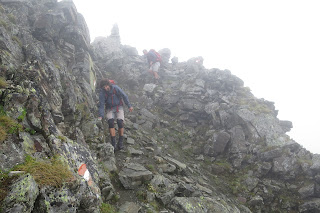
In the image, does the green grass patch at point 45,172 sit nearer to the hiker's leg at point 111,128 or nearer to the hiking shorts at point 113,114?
the hiker's leg at point 111,128

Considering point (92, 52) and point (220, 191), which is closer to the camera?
point (220, 191)

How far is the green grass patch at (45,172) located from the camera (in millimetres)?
4809

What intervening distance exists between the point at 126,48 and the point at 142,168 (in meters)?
28.7

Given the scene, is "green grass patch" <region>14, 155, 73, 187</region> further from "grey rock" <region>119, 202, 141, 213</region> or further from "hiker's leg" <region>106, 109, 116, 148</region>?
"hiker's leg" <region>106, 109, 116, 148</region>

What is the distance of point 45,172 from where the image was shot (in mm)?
5012

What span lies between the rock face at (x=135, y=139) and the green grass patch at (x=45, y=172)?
136 millimetres

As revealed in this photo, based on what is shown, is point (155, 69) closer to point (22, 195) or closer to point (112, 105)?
point (112, 105)

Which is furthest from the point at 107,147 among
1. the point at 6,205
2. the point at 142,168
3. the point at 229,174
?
the point at 229,174

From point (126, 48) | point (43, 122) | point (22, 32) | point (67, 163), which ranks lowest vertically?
point (67, 163)

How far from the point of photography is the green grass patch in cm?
481

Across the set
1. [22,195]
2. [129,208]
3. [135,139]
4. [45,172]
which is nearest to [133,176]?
[129,208]

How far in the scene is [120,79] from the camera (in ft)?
83.4

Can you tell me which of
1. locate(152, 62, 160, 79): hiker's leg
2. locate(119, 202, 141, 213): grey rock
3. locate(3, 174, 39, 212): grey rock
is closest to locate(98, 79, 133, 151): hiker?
locate(119, 202, 141, 213): grey rock

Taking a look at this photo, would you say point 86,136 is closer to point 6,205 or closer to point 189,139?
point 6,205
